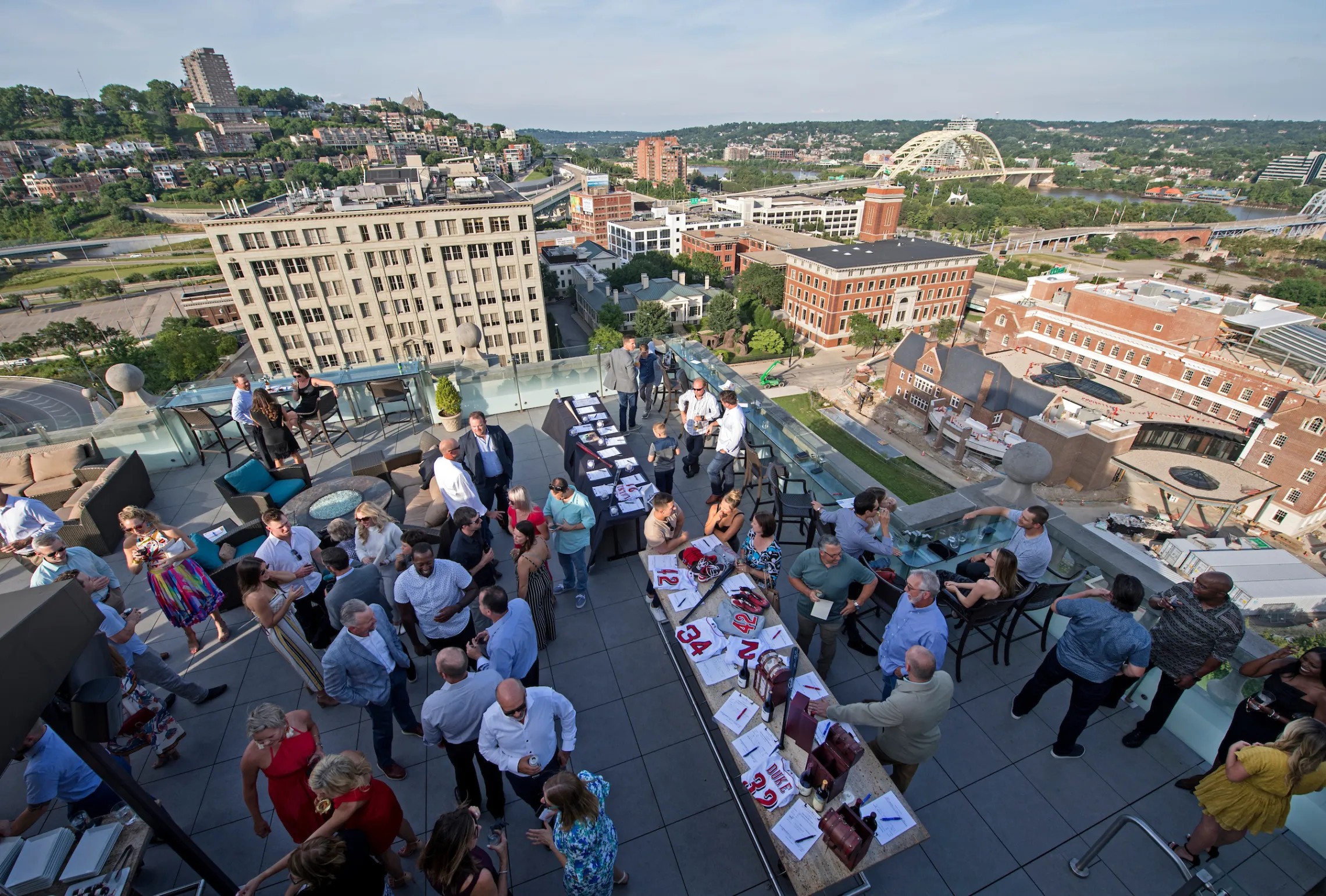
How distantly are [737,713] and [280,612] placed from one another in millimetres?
4205

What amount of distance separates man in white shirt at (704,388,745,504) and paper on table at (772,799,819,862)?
13.6ft

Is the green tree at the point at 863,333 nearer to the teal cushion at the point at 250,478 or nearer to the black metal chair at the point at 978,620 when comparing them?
the black metal chair at the point at 978,620

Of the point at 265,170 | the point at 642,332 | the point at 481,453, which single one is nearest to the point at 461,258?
the point at 642,332

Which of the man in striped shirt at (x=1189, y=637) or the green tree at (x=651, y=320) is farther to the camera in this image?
the green tree at (x=651, y=320)

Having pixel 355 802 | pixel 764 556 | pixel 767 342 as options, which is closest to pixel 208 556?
pixel 355 802

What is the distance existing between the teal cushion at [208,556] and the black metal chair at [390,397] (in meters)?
4.14

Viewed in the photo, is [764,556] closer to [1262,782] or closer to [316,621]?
[1262,782]

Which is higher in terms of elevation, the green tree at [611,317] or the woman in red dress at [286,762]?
the woman in red dress at [286,762]

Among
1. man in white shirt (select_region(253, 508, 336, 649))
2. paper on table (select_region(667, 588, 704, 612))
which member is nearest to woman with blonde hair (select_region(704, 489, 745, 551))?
paper on table (select_region(667, 588, 704, 612))

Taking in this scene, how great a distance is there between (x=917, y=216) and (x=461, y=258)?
9633cm

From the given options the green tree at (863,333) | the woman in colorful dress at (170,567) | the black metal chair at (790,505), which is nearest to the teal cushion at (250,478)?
the woman in colorful dress at (170,567)

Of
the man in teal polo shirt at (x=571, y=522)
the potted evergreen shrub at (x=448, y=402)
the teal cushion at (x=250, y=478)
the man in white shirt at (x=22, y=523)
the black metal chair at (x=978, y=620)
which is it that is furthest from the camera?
the potted evergreen shrub at (x=448, y=402)

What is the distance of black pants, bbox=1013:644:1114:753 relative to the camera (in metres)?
4.27

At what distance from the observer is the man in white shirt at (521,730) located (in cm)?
339
